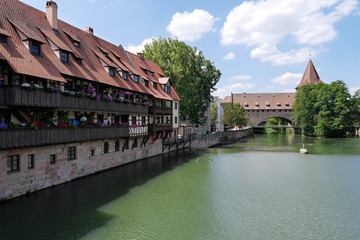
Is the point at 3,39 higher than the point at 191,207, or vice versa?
the point at 3,39

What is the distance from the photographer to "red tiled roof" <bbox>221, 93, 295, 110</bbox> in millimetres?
91000

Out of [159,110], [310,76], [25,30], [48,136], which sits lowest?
[48,136]

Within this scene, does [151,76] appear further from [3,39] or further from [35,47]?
[3,39]

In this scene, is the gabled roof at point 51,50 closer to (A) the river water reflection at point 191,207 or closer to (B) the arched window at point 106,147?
(B) the arched window at point 106,147

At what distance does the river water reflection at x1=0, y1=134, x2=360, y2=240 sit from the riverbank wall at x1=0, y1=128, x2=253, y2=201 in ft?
2.15

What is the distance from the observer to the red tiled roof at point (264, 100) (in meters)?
91.0

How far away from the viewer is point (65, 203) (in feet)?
49.4

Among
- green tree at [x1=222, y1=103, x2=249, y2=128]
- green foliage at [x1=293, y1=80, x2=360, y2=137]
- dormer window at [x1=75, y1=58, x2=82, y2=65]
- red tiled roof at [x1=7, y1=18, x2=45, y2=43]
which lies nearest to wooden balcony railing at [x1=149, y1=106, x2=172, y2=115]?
dormer window at [x1=75, y1=58, x2=82, y2=65]

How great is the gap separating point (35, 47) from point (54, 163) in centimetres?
783

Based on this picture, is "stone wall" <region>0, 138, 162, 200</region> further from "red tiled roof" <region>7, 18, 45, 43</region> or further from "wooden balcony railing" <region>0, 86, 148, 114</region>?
"red tiled roof" <region>7, 18, 45, 43</region>

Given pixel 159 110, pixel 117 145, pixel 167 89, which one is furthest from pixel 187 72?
pixel 117 145

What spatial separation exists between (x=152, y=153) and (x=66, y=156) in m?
14.5

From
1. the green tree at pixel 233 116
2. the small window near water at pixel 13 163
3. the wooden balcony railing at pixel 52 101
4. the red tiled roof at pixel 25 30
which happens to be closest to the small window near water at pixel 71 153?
the wooden balcony railing at pixel 52 101

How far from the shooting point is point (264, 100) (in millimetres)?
93875
